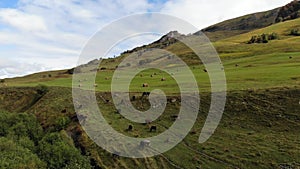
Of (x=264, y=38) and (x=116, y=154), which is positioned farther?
(x=264, y=38)

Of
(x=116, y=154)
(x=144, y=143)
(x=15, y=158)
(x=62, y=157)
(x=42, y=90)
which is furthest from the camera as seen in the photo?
(x=42, y=90)

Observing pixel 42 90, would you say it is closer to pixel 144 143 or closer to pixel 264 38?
pixel 144 143

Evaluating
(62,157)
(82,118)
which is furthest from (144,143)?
(82,118)

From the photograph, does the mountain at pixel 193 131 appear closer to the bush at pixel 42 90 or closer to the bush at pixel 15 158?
the bush at pixel 15 158

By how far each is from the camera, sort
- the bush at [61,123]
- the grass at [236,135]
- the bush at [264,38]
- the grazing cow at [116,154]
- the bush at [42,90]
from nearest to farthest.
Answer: the grass at [236,135], the grazing cow at [116,154], the bush at [61,123], the bush at [42,90], the bush at [264,38]

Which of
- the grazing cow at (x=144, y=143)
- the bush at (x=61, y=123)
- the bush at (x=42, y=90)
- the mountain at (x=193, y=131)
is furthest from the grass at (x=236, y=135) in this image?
the bush at (x=42, y=90)

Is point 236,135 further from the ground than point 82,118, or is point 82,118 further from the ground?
point 82,118

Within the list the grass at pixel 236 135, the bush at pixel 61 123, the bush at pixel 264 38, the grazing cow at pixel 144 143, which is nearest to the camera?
the grass at pixel 236 135

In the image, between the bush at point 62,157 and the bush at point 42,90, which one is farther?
the bush at point 42,90

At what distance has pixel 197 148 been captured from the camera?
1865 inches

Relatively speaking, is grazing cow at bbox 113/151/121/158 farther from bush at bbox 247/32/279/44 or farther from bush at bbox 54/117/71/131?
bush at bbox 247/32/279/44

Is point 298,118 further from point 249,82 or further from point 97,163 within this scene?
point 97,163

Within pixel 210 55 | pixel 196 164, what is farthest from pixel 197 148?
pixel 210 55

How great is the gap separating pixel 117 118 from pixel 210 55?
90.7 m
